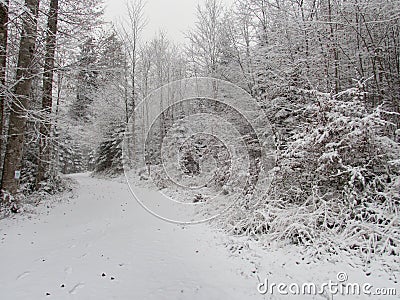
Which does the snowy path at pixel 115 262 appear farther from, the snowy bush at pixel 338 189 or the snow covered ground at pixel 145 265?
the snowy bush at pixel 338 189

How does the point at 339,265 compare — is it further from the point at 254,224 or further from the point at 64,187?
the point at 64,187

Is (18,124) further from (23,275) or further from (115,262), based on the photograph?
(115,262)

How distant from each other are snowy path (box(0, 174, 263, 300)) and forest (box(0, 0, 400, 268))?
136 cm

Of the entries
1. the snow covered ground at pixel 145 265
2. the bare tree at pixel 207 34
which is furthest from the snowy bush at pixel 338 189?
the bare tree at pixel 207 34

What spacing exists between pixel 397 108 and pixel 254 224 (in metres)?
5.25

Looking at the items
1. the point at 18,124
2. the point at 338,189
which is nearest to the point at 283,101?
the point at 338,189

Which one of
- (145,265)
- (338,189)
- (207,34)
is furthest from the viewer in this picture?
(207,34)

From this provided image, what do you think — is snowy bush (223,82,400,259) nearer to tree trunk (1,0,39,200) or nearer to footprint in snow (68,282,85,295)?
footprint in snow (68,282,85,295)

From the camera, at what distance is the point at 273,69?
29.3 ft

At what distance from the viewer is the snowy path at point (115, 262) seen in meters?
3.27

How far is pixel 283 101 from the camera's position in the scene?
8555 millimetres

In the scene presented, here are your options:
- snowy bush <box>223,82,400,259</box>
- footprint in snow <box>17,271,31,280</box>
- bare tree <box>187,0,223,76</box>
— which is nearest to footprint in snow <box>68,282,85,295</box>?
footprint in snow <box>17,271,31,280</box>

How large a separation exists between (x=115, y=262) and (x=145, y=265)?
53cm

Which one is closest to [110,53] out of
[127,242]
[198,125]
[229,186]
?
[198,125]
